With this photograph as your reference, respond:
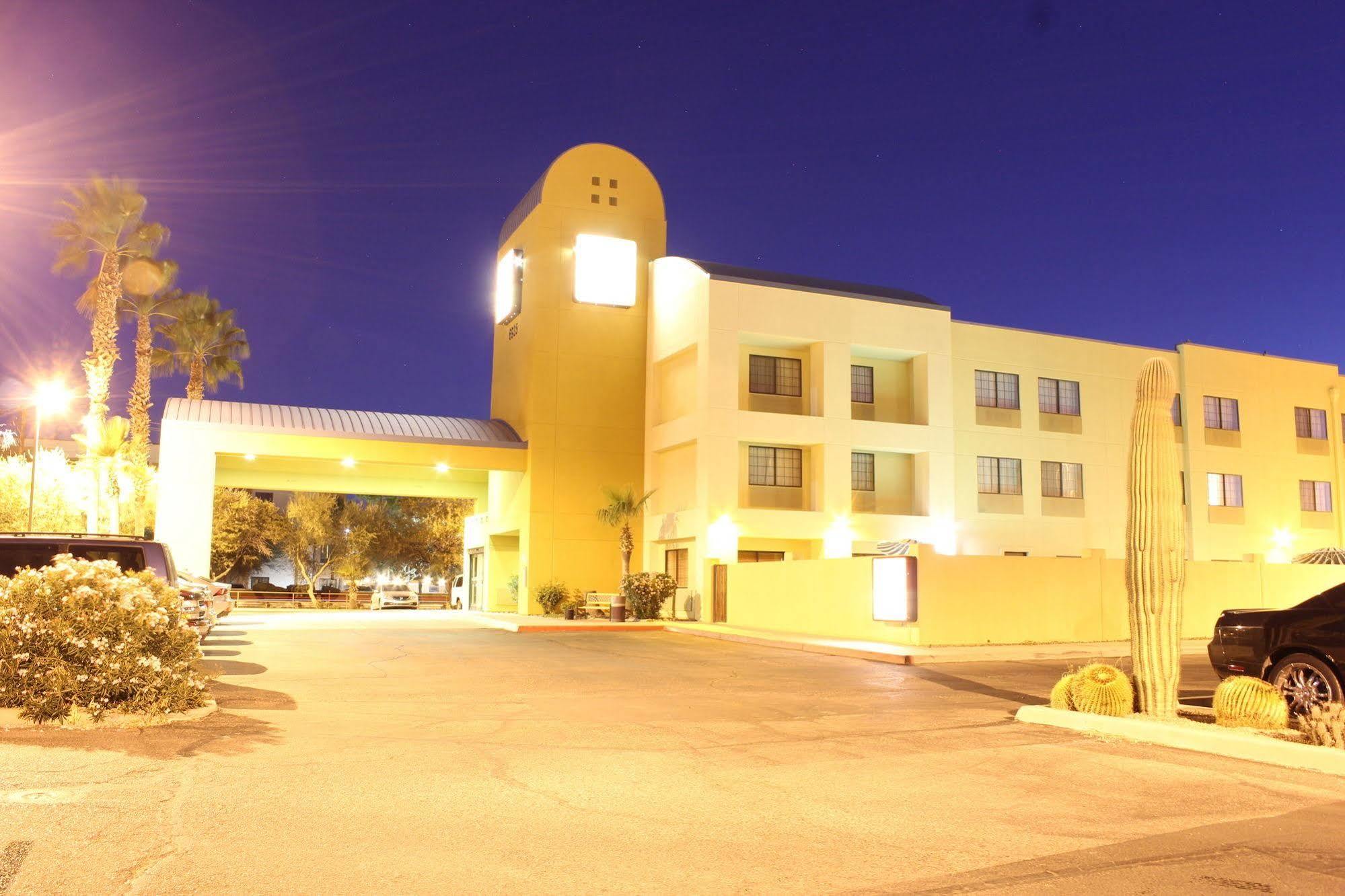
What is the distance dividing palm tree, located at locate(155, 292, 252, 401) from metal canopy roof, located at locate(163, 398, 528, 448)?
9953 mm

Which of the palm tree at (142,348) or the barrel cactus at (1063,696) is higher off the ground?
the palm tree at (142,348)

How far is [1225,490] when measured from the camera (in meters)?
40.0

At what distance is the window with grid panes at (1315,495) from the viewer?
137 feet

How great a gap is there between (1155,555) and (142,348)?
40.2m

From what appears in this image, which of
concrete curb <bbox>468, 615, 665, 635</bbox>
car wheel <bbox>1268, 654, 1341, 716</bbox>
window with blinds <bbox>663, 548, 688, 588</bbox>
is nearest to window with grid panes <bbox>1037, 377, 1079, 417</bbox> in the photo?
window with blinds <bbox>663, 548, 688, 588</bbox>

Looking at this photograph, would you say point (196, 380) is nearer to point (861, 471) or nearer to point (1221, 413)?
point (861, 471)

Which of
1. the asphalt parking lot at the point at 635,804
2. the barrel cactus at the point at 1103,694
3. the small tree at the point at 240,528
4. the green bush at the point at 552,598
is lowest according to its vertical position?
the asphalt parking lot at the point at 635,804

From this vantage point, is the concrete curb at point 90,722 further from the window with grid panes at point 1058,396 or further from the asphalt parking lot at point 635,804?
the window with grid panes at point 1058,396

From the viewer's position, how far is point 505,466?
38.6 meters

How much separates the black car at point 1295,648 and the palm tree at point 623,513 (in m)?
24.6

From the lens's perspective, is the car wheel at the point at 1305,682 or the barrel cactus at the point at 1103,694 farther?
the barrel cactus at the point at 1103,694

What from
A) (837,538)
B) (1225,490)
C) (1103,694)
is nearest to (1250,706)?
(1103,694)

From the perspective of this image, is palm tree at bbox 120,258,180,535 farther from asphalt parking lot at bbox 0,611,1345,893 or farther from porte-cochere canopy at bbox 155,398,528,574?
asphalt parking lot at bbox 0,611,1345,893

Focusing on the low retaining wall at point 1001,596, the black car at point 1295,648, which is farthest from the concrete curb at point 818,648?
the black car at point 1295,648
